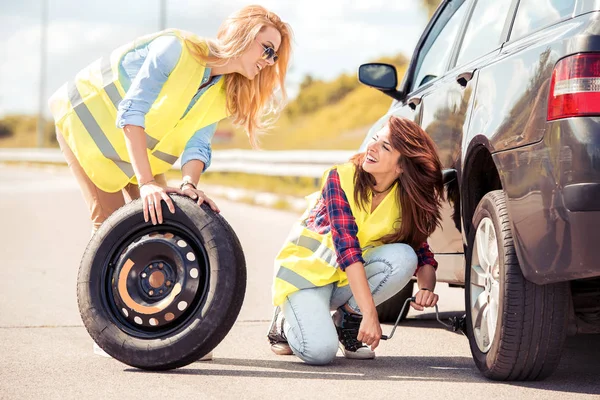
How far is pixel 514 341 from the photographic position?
3.60 meters

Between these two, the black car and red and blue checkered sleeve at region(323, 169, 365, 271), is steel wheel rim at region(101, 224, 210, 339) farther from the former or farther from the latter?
the black car

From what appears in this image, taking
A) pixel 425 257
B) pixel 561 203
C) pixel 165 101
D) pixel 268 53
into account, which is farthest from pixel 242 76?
pixel 561 203

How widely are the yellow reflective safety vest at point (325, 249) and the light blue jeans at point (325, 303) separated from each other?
0.06m

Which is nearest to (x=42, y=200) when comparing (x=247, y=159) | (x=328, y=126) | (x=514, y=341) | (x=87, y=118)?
Result: (x=247, y=159)

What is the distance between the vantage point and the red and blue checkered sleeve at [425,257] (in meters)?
4.50

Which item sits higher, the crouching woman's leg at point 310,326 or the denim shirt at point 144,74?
the denim shirt at point 144,74

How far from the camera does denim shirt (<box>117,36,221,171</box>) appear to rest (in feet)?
14.0

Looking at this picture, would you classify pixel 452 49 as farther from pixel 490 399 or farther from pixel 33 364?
pixel 33 364

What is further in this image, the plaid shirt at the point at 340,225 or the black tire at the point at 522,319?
the plaid shirt at the point at 340,225

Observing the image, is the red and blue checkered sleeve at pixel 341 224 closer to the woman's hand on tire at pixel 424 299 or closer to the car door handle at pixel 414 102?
the woman's hand on tire at pixel 424 299

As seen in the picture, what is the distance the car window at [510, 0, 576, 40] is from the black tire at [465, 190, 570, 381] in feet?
2.33

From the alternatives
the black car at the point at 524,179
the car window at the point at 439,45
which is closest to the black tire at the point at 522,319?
the black car at the point at 524,179

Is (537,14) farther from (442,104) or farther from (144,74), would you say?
(144,74)

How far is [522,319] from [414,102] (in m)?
2.00
